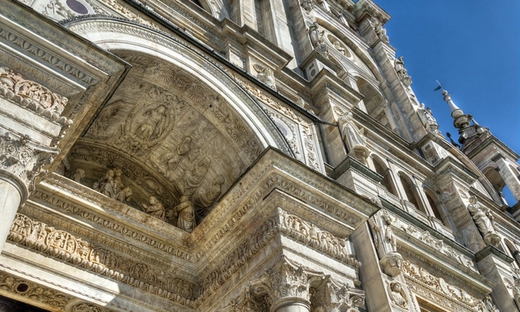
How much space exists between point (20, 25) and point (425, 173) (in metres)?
11.6

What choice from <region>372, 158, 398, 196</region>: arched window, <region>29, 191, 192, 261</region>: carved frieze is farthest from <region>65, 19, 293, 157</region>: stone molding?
<region>372, 158, 398, 196</region>: arched window

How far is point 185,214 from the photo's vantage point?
9.07 m

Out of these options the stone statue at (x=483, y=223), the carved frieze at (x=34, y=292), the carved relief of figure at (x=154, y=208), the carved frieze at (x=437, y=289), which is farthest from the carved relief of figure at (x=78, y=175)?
the stone statue at (x=483, y=223)

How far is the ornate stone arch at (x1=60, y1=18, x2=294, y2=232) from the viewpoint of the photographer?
28.0 feet

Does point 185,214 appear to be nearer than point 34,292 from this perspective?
No

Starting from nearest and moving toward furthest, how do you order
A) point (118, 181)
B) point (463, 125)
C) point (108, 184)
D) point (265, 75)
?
point (108, 184), point (118, 181), point (265, 75), point (463, 125)

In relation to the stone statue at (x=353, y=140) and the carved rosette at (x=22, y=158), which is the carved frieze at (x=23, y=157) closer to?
the carved rosette at (x=22, y=158)

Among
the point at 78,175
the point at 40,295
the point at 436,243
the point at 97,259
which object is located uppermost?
the point at 436,243

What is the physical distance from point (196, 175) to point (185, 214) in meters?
0.78

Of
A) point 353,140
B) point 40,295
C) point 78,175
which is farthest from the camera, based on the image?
point 353,140

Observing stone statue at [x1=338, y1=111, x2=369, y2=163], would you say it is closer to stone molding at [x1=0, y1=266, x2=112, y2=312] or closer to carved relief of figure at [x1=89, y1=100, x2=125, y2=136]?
carved relief of figure at [x1=89, y1=100, x2=125, y2=136]

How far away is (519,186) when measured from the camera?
2158 centimetres

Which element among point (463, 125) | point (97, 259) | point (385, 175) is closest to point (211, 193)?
point (97, 259)

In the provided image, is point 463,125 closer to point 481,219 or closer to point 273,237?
point 481,219
